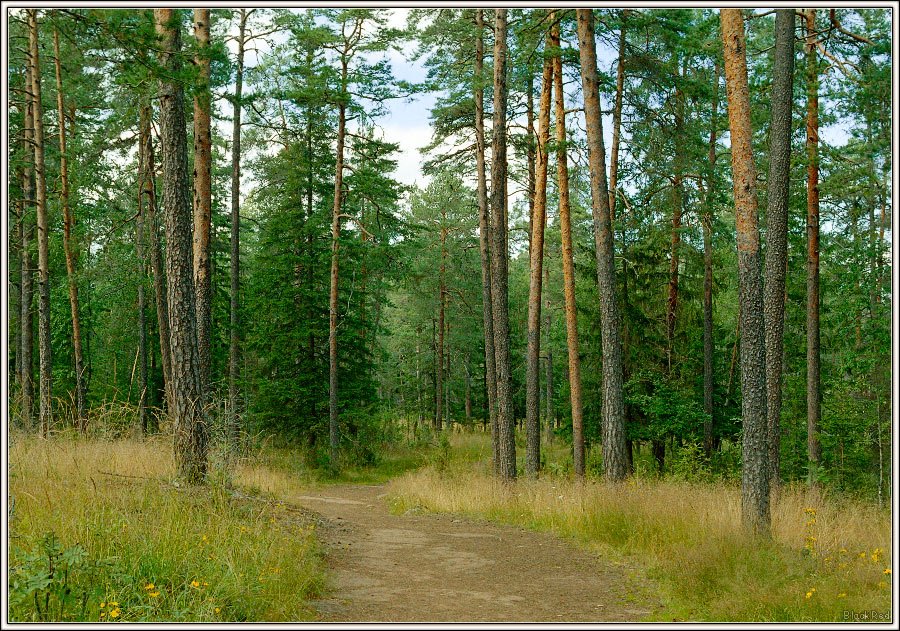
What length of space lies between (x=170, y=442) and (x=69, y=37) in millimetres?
4975

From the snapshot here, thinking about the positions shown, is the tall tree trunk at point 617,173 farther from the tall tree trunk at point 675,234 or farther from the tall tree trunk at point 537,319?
the tall tree trunk at point 537,319

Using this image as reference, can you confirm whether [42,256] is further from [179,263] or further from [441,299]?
[441,299]

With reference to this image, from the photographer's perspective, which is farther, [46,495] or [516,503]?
[516,503]

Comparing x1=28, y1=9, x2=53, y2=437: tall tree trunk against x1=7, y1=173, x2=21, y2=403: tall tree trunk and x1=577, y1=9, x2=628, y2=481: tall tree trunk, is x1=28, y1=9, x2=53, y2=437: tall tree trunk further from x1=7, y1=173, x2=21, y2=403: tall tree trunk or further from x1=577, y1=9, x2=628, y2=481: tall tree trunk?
x1=577, y1=9, x2=628, y2=481: tall tree trunk

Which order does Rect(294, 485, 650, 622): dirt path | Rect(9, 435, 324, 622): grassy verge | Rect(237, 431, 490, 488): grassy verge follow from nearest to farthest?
Rect(9, 435, 324, 622): grassy verge, Rect(294, 485, 650, 622): dirt path, Rect(237, 431, 490, 488): grassy verge

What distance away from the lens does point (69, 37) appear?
6.39 metres

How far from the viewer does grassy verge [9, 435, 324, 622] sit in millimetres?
4660

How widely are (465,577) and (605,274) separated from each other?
599 cm

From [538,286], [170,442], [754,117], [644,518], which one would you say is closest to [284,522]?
[170,442]

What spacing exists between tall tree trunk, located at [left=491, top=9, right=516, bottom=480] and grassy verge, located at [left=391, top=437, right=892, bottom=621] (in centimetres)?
150

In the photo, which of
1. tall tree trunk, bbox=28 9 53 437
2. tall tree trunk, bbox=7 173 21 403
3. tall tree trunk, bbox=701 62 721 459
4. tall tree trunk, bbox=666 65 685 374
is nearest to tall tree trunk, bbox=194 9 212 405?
tall tree trunk, bbox=28 9 53 437

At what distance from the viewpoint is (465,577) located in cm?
753

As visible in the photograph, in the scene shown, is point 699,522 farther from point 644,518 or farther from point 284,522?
point 284,522

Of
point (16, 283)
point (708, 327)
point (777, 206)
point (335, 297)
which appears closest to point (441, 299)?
point (335, 297)
